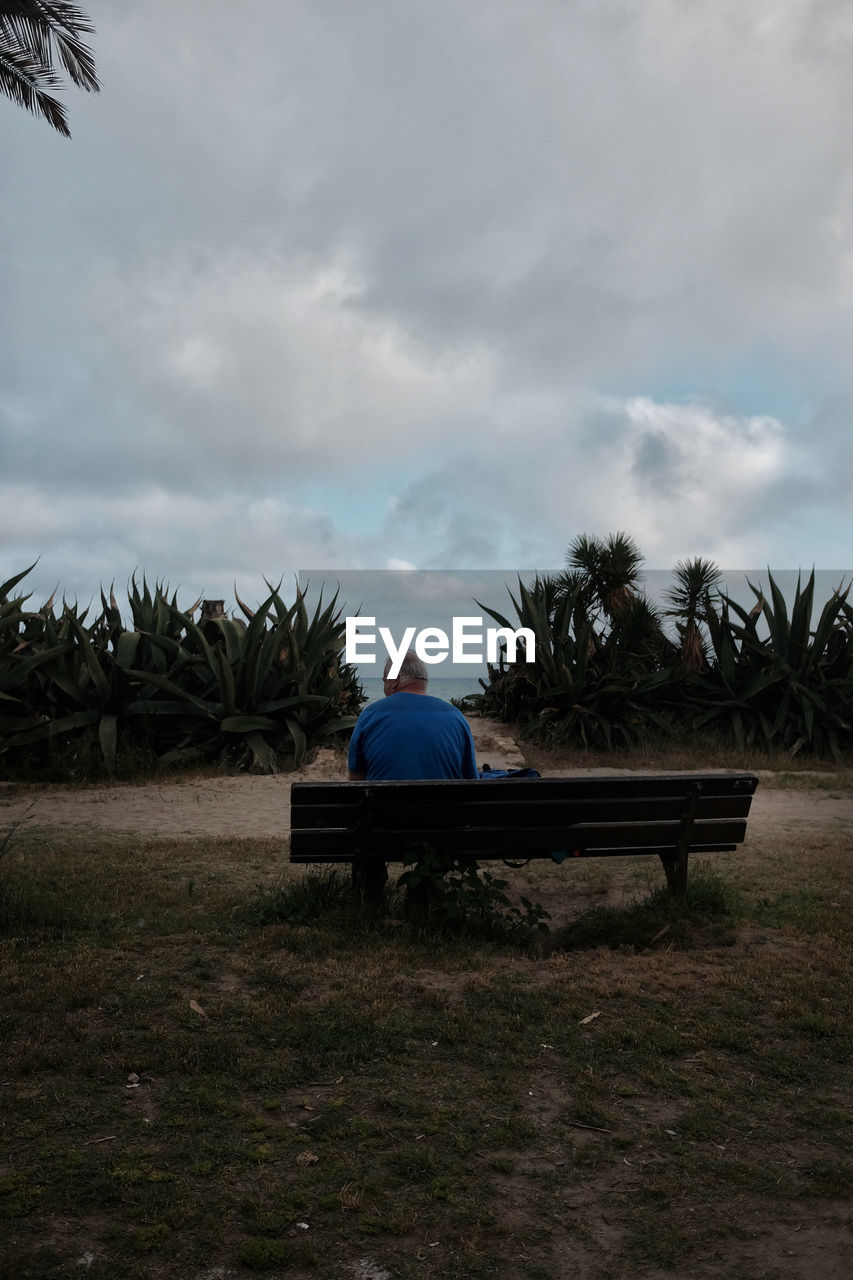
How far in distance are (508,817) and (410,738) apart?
0.73m

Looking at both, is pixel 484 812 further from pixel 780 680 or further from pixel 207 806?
pixel 780 680

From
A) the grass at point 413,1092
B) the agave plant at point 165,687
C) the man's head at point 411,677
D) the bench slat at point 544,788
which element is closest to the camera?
the grass at point 413,1092

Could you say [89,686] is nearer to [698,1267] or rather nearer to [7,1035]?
[7,1035]

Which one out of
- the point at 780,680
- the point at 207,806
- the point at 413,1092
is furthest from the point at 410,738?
the point at 780,680

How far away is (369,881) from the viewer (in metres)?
5.53

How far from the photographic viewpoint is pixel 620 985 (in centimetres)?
463

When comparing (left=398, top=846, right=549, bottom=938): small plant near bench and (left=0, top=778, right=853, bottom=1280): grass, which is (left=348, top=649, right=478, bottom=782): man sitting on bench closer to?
(left=398, top=846, right=549, bottom=938): small plant near bench

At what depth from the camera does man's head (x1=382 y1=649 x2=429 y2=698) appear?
5.89 m

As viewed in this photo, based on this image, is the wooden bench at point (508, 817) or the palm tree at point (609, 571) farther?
the palm tree at point (609, 571)

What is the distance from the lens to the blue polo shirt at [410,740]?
5789 millimetres

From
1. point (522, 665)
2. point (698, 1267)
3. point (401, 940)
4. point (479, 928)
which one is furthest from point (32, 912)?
point (522, 665)

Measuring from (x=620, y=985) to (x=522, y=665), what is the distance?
40.8 feet

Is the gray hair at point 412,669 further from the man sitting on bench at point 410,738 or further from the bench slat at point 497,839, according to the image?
the bench slat at point 497,839

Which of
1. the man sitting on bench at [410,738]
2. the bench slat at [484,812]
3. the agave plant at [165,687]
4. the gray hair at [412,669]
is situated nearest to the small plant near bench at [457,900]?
the bench slat at [484,812]
